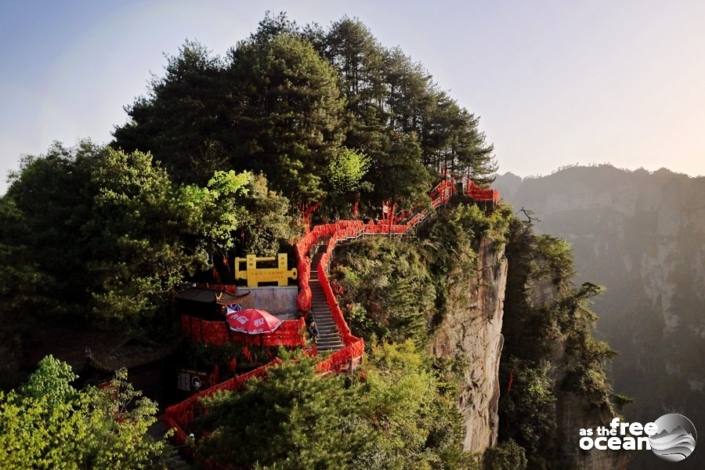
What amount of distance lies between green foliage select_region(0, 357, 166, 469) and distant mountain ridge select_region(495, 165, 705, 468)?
5159 cm

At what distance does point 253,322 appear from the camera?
1695 centimetres

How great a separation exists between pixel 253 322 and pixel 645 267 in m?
115

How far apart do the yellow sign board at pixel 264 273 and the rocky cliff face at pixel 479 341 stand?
827 cm

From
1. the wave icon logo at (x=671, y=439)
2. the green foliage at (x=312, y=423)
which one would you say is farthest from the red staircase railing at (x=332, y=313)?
the wave icon logo at (x=671, y=439)

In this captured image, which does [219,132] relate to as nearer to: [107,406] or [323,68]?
[323,68]

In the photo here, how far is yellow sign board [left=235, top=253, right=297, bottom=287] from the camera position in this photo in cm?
1997

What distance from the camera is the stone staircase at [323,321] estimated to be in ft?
58.4

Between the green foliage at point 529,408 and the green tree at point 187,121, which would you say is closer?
the green tree at point 187,121

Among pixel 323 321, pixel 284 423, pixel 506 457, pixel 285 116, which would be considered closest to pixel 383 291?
pixel 323 321

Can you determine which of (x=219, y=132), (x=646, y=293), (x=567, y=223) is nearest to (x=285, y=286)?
(x=219, y=132)

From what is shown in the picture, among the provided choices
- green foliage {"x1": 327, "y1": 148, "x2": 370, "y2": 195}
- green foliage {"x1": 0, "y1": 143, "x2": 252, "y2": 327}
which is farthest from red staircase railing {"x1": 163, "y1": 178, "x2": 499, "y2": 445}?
green foliage {"x1": 327, "y1": 148, "x2": 370, "y2": 195}

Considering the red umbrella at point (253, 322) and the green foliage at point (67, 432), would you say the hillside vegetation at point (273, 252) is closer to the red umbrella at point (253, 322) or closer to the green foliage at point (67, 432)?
the green foliage at point (67, 432)

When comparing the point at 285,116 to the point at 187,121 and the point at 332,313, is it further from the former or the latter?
the point at 332,313

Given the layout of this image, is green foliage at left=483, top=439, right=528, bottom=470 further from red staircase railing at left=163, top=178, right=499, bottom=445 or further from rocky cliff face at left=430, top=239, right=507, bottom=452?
red staircase railing at left=163, top=178, right=499, bottom=445
